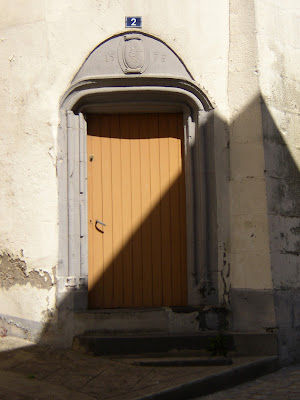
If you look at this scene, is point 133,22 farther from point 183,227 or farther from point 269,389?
point 269,389

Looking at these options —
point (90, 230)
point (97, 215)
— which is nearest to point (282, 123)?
point (97, 215)

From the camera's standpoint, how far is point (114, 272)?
5855 millimetres

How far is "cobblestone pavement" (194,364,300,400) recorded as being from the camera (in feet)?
14.5

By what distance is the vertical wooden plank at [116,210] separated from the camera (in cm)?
584

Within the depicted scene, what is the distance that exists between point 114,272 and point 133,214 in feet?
2.09

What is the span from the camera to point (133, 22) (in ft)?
19.2

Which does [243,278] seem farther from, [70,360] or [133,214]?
[70,360]

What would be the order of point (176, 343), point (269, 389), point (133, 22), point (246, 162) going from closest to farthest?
point (269, 389) < point (176, 343) < point (246, 162) < point (133, 22)

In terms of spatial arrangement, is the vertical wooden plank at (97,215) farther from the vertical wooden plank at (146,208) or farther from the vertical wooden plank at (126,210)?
the vertical wooden plank at (146,208)

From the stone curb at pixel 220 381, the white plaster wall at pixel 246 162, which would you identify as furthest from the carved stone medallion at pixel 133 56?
the stone curb at pixel 220 381

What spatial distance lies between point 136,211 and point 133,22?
1.97 m

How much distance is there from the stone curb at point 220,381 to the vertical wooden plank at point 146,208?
1.27 m

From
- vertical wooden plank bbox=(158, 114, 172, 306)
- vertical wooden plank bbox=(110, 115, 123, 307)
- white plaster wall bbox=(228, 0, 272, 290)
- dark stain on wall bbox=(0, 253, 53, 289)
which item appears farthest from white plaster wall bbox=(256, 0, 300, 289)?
dark stain on wall bbox=(0, 253, 53, 289)

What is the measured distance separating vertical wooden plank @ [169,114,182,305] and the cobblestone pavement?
125cm
